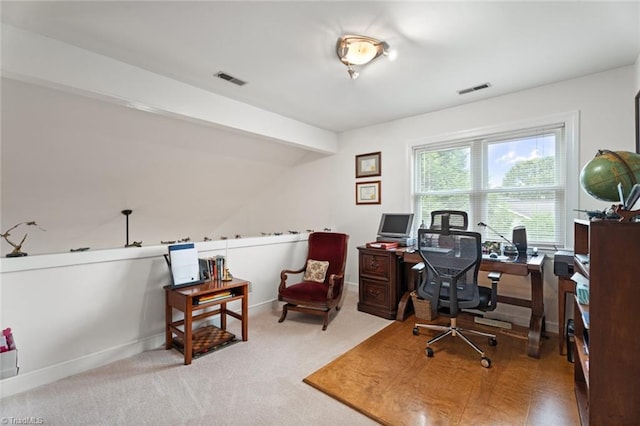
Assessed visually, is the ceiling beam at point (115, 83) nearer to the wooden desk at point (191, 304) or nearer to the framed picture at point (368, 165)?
the framed picture at point (368, 165)

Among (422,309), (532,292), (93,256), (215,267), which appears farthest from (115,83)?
(532,292)

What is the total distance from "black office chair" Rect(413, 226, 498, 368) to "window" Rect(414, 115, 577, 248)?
1.09 meters

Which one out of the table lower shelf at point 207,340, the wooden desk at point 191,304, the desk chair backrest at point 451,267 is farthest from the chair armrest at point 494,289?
the table lower shelf at point 207,340

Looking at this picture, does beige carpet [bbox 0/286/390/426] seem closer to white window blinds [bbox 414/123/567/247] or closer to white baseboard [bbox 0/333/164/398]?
white baseboard [bbox 0/333/164/398]

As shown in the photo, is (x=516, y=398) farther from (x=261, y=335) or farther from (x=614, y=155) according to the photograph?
(x=261, y=335)

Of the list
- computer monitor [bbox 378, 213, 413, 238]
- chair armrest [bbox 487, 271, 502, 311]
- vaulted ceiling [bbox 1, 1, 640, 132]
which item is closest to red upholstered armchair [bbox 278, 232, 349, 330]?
computer monitor [bbox 378, 213, 413, 238]

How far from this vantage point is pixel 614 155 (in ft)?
5.56

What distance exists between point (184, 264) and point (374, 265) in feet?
6.92

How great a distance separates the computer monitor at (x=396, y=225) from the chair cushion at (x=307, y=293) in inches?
43.4

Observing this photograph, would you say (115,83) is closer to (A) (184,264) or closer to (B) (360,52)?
(A) (184,264)

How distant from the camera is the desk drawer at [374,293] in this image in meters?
3.48

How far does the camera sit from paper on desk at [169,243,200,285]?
2.63m

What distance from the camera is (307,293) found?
3.25 meters

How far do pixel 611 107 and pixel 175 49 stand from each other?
380cm
